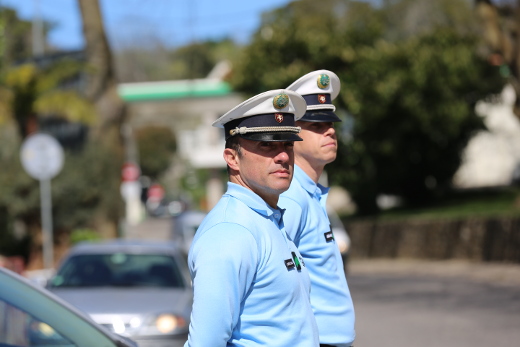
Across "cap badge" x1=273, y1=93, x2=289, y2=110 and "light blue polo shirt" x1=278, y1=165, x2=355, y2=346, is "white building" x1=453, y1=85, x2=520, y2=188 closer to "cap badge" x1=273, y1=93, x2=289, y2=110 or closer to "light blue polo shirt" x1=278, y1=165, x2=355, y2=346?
"light blue polo shirt" x1=278, y1=165, x2=355, y2=346

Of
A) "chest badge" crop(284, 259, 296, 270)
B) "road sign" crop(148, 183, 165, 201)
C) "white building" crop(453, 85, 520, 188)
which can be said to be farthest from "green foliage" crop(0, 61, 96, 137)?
"road sign" crop(148, 183, 165, 201)

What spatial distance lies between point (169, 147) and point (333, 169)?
Result: 4220 cm

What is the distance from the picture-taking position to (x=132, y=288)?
1016 centimetres

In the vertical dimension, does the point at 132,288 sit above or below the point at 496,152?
below

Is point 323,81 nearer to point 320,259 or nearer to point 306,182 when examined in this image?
point 306,182

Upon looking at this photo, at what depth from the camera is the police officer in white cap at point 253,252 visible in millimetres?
3150

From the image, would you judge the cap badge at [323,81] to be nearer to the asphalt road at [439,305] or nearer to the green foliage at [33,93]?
the asphalt road at [439,305]

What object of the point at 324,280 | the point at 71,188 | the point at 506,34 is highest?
the point at 506,34

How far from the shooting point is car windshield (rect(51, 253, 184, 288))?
1038 cm

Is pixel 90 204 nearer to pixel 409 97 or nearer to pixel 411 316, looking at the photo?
pixel 409 97

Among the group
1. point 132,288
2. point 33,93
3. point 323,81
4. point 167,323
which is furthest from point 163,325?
point 33,93

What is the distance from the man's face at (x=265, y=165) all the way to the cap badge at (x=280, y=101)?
143mm

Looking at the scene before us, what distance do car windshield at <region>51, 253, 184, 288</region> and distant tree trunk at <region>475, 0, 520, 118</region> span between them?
13.7 meters

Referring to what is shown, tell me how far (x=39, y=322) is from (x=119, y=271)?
6.37 meters
